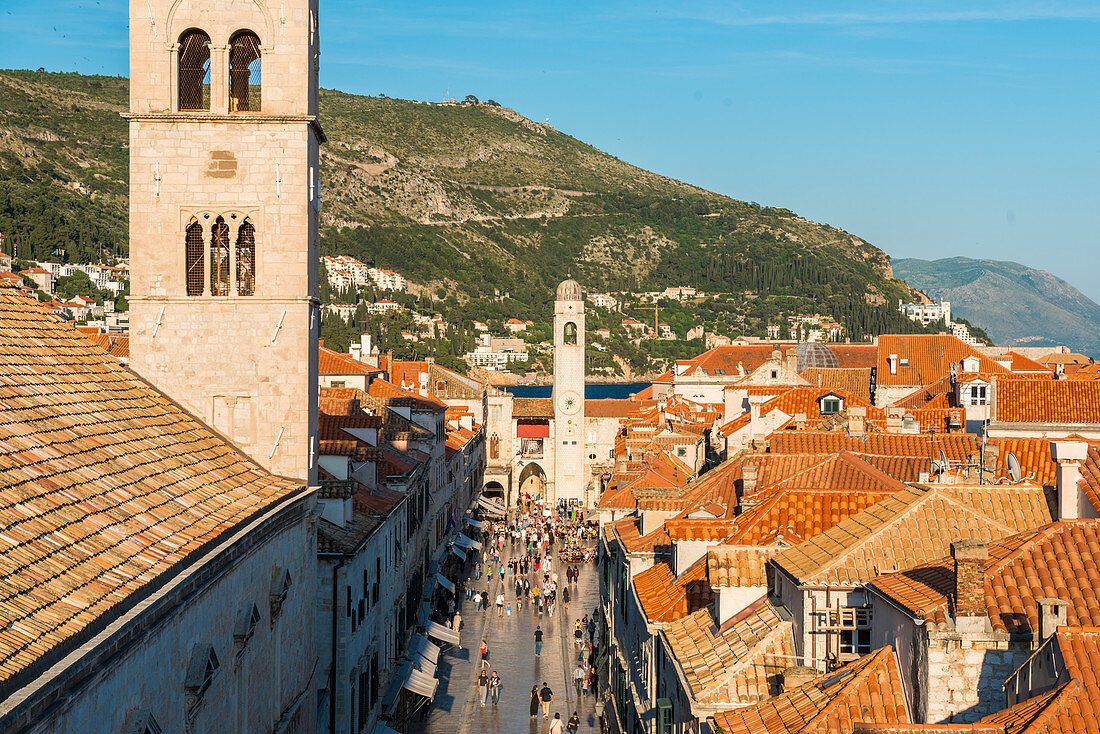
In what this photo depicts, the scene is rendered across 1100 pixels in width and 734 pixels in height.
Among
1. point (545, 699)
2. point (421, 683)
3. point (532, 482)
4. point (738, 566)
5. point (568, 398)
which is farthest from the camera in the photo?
point (532, 482)

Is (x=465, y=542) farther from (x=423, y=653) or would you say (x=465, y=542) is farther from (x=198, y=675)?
(x=198, y=675)

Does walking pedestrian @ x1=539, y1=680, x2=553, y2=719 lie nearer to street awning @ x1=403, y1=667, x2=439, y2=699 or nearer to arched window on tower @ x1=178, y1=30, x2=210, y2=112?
street awning @ x1=403, y1=667, x2=439, y2=699

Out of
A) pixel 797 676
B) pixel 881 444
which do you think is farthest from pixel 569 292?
pixel 797 676

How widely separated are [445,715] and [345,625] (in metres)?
11.2

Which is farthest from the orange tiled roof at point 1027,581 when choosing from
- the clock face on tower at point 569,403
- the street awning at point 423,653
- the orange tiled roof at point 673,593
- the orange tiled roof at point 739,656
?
the clock face on tower at point 569,403

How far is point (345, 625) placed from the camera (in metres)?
30.2

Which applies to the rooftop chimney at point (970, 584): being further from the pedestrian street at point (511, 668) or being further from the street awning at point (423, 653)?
the street awning at point (423, 653)

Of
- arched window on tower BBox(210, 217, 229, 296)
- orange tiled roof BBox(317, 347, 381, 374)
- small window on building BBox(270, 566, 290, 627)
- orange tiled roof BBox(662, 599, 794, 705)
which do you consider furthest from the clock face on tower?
small window on building BBox(270, 566, 290, 627)

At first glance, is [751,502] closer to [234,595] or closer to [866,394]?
[234,595]

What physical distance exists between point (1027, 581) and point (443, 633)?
3377cm

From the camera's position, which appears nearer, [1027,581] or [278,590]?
[1027,581]

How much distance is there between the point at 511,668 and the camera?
1857 inches

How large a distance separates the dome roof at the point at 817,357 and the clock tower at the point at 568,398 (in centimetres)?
2004

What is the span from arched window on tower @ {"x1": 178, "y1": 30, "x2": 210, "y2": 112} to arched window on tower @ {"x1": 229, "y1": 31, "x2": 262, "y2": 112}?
525mm
